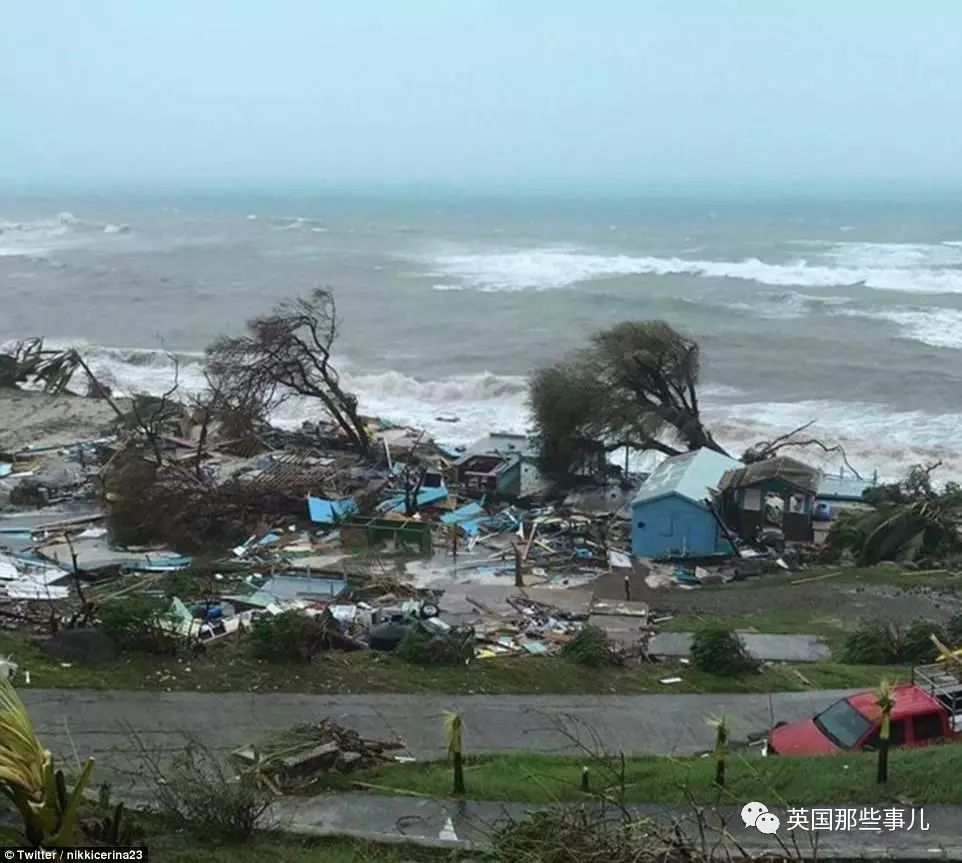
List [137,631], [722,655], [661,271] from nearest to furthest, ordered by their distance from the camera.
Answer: [137,631] → [722,655] → [661,271]

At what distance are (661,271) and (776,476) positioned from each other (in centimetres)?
5743

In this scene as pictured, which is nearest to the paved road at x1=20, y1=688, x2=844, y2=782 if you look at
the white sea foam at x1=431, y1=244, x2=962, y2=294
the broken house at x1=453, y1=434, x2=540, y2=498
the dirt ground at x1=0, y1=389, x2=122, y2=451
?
the broken house at x1=453, y1=434, x2=540, y2=498

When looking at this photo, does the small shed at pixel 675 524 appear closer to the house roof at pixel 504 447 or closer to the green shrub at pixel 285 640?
the house roof at pixel 504 447

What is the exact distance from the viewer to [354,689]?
12758mm

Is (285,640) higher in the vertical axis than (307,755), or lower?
lower

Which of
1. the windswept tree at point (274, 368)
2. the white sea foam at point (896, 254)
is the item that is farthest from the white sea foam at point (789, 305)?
the windswept tree at point (274, 368)

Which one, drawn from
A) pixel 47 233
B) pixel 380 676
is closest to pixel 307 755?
pixel 380 676

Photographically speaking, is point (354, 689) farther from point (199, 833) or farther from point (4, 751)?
point (4, 751)

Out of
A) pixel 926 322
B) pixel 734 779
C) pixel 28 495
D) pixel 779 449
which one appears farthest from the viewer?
pixel 926 322

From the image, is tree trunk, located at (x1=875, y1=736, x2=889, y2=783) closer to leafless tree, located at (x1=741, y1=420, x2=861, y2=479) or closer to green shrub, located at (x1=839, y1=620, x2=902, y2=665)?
green shrub, located at (x1=839, y1=620, x2=902, y2=665)

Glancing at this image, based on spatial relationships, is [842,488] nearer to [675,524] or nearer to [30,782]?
[675,524]

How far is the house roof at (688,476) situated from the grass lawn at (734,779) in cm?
1328

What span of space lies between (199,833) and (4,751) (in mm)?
3426

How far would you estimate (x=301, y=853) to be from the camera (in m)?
8.02
